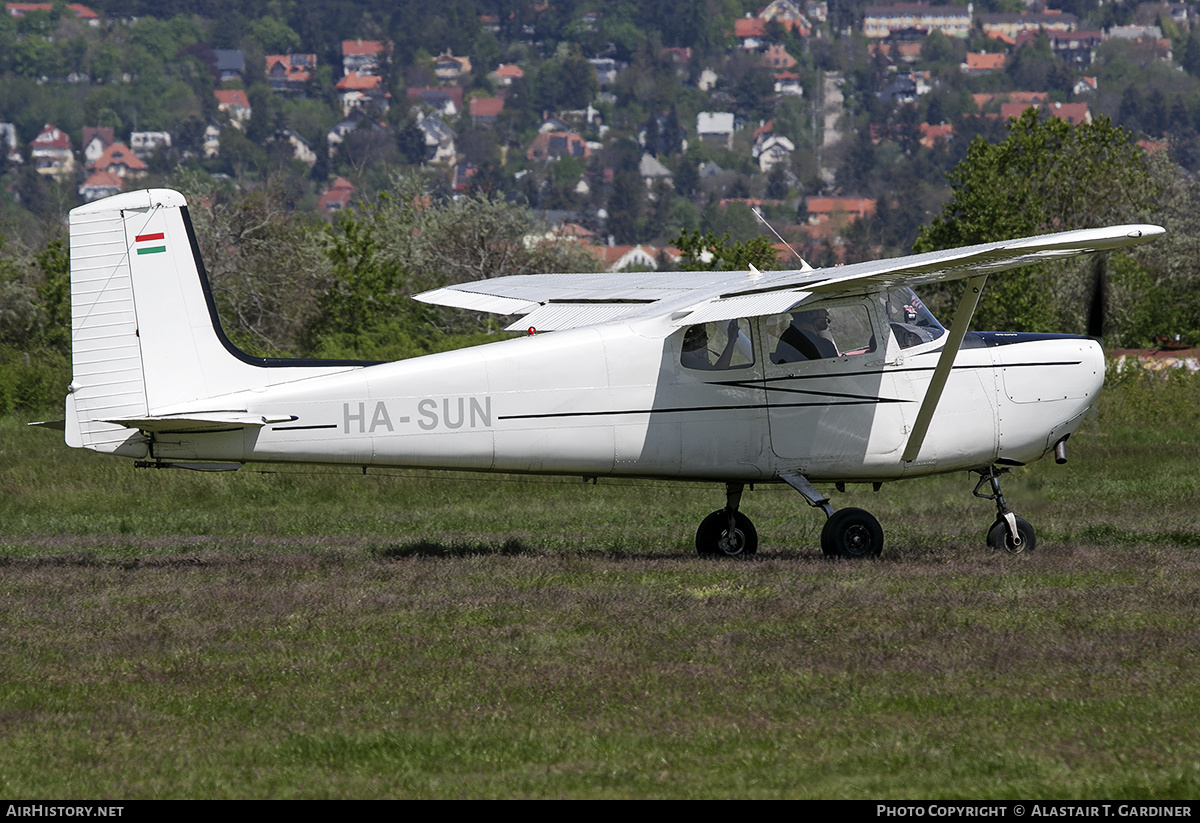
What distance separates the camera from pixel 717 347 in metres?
12.0

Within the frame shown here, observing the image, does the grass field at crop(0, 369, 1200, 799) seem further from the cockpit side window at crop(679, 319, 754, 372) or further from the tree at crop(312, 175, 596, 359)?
the tree at crop(312, 175, 596, 359)

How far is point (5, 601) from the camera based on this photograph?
10.7m

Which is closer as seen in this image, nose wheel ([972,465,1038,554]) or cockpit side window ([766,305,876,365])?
cockpit side window ([766,305,876,365])

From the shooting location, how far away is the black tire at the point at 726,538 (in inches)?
504

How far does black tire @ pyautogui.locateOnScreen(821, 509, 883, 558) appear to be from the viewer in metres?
12.1

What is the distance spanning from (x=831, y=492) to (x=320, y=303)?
25.4 metres

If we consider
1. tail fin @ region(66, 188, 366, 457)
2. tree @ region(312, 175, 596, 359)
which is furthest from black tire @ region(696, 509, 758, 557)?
tree @ region(312, 175, 596, 359)

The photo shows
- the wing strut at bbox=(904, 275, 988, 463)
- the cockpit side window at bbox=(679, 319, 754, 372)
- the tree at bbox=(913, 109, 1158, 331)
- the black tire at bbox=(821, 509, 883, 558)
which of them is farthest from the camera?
the tree at bbox=(913, 109, 1158, 331)

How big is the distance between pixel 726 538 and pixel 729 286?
7.24 ft

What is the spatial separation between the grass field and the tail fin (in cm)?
141

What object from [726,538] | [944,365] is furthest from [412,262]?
[944,365]

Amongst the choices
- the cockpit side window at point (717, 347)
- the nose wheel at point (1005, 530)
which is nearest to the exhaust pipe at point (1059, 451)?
the nose wheel at point (1005, 530)

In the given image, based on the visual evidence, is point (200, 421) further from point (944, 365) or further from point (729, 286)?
point (944, 365)

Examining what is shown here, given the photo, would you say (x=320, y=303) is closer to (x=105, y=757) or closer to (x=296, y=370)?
(x=296, y=370)
